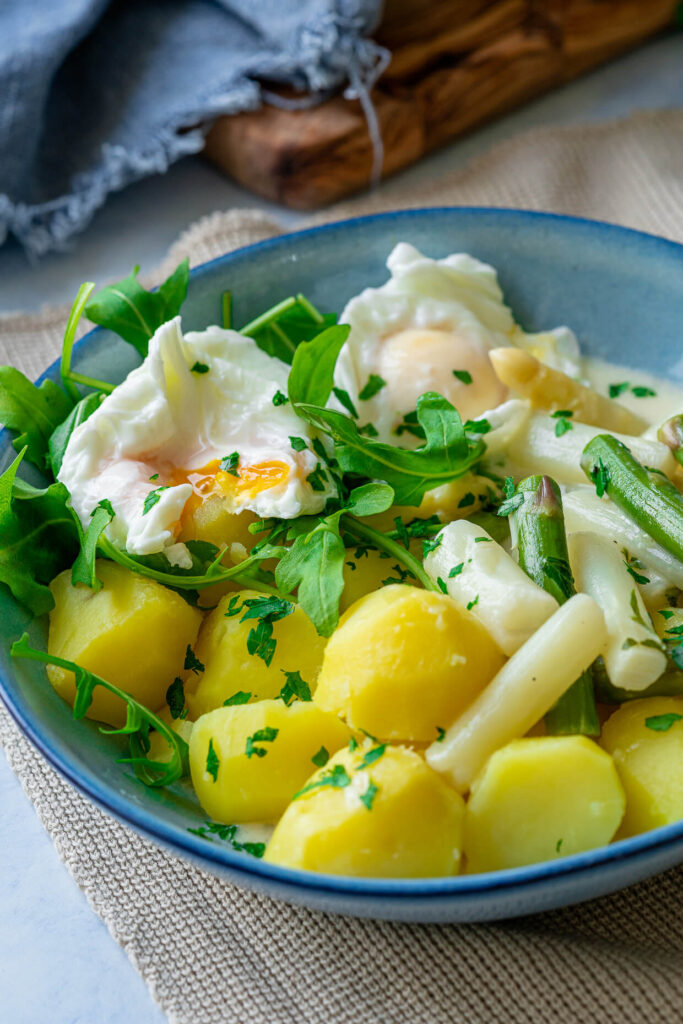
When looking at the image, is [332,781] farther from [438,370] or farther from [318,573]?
[438,370]

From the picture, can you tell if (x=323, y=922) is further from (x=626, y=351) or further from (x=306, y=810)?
(x=626, y=351)

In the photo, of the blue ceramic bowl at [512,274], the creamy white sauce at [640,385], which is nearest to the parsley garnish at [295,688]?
the blue ceramic bowl at [512,274]

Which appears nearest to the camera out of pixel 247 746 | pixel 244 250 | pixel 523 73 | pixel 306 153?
pixel 247 746

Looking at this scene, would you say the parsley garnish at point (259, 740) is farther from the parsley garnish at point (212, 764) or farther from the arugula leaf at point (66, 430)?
the arugula leaf at point (66, 430)

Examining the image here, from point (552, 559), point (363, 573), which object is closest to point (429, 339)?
point (363, 573)

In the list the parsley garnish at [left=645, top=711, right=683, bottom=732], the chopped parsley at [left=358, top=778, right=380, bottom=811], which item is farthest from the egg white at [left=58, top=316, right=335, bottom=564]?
the parsley garnish at [left=645, top=711, right=683, bottom=732]

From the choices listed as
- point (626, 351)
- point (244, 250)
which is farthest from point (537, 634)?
point (244, 250)

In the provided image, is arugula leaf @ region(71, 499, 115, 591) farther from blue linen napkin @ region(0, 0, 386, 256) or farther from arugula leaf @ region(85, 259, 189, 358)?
blue linen napkin @ region(0, 0, 386, 256)
